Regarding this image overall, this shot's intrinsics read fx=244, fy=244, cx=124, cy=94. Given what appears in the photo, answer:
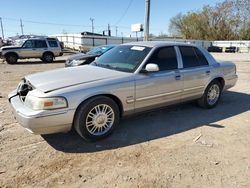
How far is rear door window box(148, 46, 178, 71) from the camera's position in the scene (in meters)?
4.66

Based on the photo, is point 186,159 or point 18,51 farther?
point 18,51

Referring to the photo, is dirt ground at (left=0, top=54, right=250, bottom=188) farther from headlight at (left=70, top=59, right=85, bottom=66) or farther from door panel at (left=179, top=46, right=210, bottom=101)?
headlight at (left=70, top=59, right=85, bottom=66)

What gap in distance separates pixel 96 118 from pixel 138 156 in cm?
92

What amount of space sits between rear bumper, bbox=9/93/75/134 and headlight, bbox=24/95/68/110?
6 centimetres

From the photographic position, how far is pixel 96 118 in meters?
3.97

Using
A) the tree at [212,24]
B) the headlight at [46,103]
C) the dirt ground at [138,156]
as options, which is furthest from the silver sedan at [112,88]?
the tree at [212,24]

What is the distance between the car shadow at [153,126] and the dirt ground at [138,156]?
16mm

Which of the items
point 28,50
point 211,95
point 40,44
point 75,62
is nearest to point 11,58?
point 28,50

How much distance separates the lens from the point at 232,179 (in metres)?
3.10

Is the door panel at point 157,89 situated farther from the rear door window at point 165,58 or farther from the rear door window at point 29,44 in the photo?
the rear door window at point 29,44

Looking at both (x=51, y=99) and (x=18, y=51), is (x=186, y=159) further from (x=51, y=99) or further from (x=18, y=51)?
(x=18, y=51)

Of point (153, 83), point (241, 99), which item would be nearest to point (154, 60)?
point (153, 83)

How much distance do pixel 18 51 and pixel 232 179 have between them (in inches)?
695

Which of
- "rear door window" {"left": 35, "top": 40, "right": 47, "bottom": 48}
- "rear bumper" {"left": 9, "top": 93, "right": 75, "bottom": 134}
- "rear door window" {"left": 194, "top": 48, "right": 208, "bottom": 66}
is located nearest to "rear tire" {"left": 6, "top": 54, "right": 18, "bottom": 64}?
"rear door window" {"left": 35, "top": 40, "right": 47, "bottom": 48}
